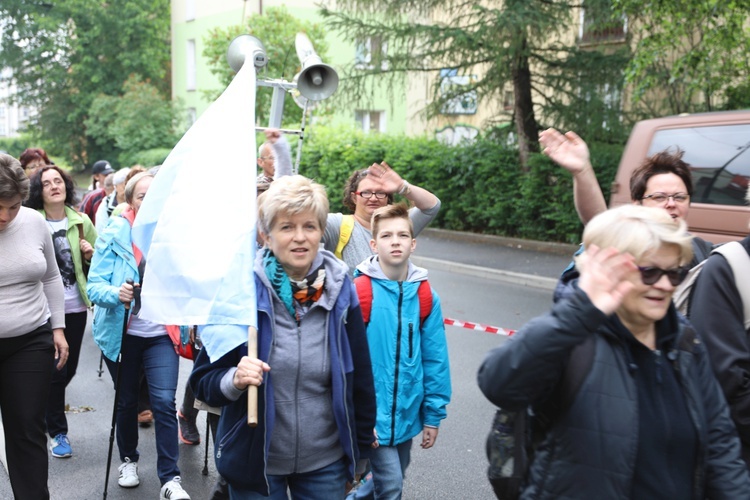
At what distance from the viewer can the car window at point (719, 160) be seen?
7535 millimetres

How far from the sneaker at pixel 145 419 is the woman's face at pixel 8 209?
8.58 ft

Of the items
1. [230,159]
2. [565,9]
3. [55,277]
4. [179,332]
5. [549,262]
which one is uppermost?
[565,9]

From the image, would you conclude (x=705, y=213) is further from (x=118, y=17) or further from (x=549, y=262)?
(x=118, y=17)

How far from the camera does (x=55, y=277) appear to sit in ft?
14.5

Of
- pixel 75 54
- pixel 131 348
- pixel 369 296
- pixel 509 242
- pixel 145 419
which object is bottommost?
pixel 509 242

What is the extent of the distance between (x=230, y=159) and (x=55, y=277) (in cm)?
165

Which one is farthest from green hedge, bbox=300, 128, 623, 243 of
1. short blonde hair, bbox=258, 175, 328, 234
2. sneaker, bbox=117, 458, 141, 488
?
short blonde hair, bbox=258, 175, 328, 234

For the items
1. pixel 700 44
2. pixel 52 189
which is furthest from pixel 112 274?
pixel 700 44

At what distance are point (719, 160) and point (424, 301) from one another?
4.89 meters

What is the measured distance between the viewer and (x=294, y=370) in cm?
299

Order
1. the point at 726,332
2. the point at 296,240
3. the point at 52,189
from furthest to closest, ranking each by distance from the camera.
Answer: the point at 52,189, the point at 296,240, the point at 726,332

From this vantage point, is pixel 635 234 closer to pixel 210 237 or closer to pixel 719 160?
pixel 210 237

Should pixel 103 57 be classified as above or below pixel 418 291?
above

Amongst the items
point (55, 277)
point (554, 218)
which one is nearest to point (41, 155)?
point (55, 277)
